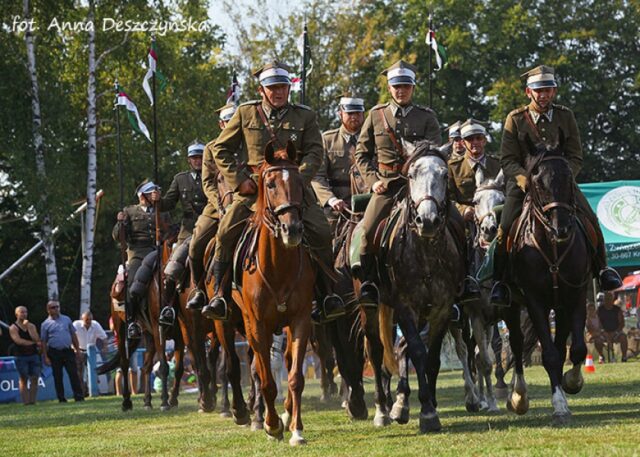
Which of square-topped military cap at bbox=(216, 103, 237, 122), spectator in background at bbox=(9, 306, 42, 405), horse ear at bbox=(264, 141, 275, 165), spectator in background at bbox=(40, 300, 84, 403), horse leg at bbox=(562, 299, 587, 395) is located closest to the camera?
horse ear at bbox=(264, 141, 275, 165)

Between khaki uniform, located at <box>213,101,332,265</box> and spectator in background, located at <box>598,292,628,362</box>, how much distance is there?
21.5 metres

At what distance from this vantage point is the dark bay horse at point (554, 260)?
42.5 feet

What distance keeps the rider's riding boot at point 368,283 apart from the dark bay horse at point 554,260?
1.47 meters

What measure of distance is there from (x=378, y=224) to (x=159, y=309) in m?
7.90

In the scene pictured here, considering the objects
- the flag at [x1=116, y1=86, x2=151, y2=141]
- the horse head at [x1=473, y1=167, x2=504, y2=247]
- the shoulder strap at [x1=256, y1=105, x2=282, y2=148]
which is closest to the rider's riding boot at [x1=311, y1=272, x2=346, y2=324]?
the shoulder strap at [x1=256, y1=105, x2=282, y2=148]

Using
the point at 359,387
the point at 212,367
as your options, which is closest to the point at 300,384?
the point at 359,387

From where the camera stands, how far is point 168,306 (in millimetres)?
19422

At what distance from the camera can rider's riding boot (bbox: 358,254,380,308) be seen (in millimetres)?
13938

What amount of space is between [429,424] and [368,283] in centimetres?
196

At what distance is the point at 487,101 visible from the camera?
56.5 meters

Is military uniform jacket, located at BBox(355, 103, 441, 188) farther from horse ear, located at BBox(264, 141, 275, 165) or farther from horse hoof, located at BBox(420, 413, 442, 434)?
horse hoof, located at BBox(420, 413, 442, 434)

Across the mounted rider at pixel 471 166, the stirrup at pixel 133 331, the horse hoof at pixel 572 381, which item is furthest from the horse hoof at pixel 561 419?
the stirrup at pixel 133 331

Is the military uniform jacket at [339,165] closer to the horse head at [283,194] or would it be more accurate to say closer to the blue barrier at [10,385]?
the horse head at [283,194]

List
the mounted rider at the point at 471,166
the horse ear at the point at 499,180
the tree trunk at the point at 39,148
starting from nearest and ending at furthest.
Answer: the horse ear at the point at 499,180, the mounted rider at the point at 471,166, the tree trunk at the point at 39,148
